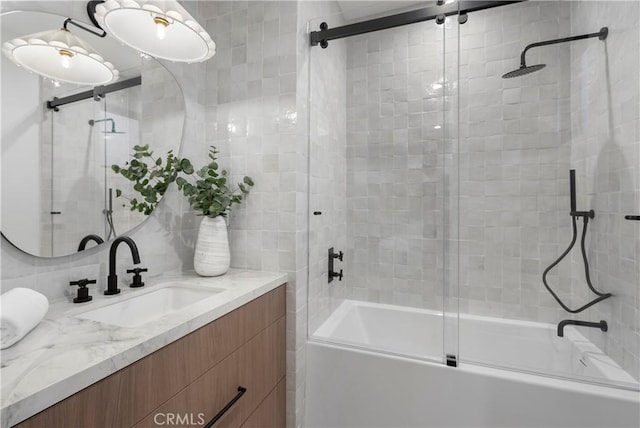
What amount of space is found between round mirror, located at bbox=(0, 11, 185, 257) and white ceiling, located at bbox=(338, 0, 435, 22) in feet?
4.63

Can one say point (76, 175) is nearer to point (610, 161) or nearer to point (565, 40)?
point (610, 161)

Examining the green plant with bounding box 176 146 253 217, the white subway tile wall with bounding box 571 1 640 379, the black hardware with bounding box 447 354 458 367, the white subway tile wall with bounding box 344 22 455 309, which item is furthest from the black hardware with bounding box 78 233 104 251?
the white subway tile wall with bounding box 571 1 640 379

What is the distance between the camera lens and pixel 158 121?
54.3 inches

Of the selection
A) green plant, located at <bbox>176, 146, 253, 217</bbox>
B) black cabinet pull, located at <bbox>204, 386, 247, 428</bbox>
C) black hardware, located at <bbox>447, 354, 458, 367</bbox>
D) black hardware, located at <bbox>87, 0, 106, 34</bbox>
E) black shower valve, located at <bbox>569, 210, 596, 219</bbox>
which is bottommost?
black hardware, located at <bbox>447, 354, 458, 367</bbox>

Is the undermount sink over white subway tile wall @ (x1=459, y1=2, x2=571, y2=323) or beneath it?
beneath

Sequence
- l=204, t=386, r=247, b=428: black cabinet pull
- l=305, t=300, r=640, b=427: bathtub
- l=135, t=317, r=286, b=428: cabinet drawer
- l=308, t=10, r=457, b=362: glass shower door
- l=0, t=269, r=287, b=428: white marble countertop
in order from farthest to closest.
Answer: l=308, t=10, r=457, b=362: glass shower door
l=305, t=300, r=640, b=427: bathtub
l=204, t=386, r=247, b=428: black cabinet pull
l=135, t=317, r=286, b=428: cabinet drawer
l=0, t=269, r=287, b=428: white marble countertop

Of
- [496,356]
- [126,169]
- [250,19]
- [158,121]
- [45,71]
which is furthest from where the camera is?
[496,356]

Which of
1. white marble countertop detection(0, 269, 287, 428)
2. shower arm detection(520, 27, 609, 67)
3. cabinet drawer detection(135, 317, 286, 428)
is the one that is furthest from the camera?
shower arm detection(520, 27, 609, 67)

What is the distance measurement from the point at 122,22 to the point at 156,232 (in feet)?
2.85

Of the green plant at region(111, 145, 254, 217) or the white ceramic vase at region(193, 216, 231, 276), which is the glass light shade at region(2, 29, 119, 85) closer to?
the green plant at region(111, 145, 254, 217)

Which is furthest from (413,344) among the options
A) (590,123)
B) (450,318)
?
(590,123)

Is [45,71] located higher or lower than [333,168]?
higher

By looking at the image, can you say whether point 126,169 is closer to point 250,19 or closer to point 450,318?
point 250,19

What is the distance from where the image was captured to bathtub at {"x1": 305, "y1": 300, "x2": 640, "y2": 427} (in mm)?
1191
